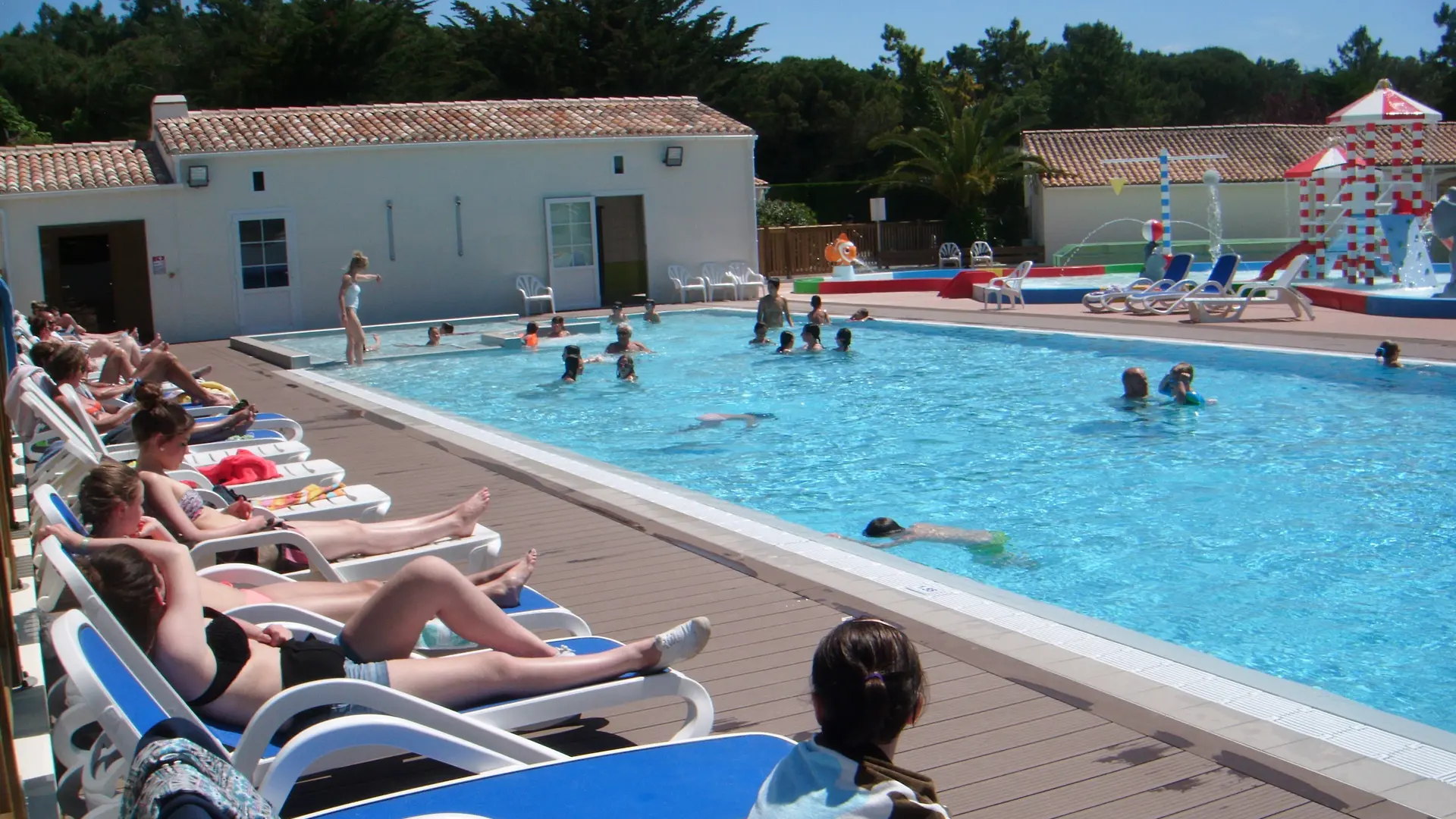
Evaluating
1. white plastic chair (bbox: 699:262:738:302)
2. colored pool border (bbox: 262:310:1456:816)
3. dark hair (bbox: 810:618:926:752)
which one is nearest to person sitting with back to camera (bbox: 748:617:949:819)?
dark hair (bbox: 810:618:926:752)

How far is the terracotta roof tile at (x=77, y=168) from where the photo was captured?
67.2ft

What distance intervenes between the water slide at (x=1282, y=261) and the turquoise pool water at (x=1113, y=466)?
5.65 metres

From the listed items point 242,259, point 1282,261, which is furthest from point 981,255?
point 242,259

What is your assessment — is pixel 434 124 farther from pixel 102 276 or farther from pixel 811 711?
pixel 811 711

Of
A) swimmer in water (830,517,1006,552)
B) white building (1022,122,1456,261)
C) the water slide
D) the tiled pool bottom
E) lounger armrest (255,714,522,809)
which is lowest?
swimmer in water (830,517,1006,552)

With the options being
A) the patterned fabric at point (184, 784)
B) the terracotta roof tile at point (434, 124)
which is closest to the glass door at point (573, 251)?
the terracotta roof tile at point (434, 124)

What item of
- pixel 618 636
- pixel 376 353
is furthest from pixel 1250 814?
pixel 376 353

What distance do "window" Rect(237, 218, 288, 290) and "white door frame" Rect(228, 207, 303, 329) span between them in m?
0.05

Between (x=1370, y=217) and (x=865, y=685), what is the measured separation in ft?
67.3

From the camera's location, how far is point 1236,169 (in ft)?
116

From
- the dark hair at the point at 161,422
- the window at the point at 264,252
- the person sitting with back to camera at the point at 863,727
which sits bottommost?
the person sitting with back to camera at the point at 863,727

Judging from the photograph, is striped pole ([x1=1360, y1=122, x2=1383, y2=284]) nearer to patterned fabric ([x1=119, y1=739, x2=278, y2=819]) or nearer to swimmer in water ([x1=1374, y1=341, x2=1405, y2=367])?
swimmer in water ([x1=1374, y1=341, x2=1405, y2=367])

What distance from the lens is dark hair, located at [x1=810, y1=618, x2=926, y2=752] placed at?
2.10m

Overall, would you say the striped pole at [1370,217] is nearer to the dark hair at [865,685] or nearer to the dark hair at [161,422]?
the dark hair at [161,422]
